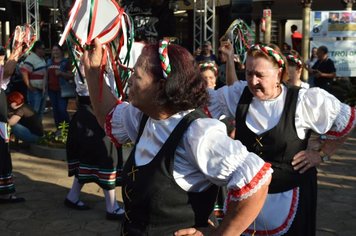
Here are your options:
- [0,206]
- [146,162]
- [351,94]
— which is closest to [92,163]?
[0,206]

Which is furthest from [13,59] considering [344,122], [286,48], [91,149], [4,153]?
[286,48]

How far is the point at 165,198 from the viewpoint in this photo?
5.42 ft

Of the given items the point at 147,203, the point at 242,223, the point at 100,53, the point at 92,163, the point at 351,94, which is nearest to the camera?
the point at 242,223

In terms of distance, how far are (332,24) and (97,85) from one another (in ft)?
31.3

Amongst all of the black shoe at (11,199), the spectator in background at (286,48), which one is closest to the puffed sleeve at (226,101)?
the spectator in background at (286,48)

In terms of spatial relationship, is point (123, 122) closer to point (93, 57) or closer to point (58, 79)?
point (93, 57)

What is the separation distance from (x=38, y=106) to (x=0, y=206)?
12.9 feet

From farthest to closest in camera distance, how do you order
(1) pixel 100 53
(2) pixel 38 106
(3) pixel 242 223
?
(2) pixel 38 106 → (1) pixel 100 53 → (3) pixel 242 223

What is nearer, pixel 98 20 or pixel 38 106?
pixel 98 20

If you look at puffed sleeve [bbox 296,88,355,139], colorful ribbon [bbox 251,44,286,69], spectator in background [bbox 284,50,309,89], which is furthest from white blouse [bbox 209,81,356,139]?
spectator in background [bbox 284,50,309,89]

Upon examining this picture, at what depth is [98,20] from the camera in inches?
80.7

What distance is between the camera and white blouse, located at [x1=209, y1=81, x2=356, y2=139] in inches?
100

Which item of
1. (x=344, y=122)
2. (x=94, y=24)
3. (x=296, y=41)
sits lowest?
(x=344, y=122)

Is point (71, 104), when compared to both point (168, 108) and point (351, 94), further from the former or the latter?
point (168, 108)
